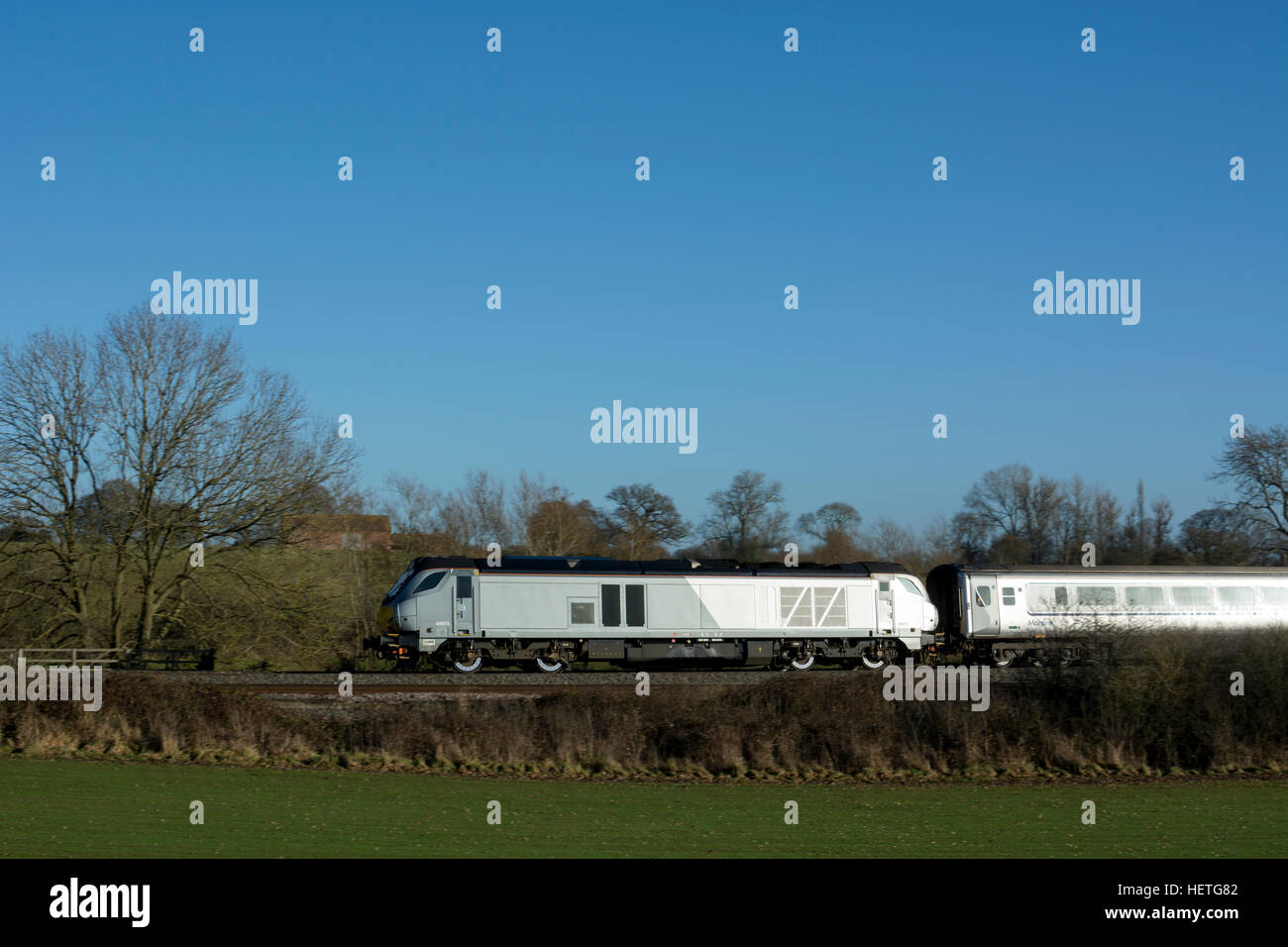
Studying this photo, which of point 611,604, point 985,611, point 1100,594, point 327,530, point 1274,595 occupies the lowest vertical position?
point 985,611

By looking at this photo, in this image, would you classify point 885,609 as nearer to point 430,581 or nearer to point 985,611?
point 985,611

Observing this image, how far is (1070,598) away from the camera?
32344 mm

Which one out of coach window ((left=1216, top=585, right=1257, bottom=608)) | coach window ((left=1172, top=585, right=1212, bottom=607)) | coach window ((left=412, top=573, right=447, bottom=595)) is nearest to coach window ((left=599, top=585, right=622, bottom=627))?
coach window ((left=412, top=573, right=447, bottom=595))

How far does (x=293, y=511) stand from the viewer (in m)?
37.5

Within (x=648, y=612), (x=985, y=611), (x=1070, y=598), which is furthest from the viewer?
(x=985, y=611)

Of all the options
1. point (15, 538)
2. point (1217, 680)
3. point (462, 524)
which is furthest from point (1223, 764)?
point (462, 524)

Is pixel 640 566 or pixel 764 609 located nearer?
pixel 640 566

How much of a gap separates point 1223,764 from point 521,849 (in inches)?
638

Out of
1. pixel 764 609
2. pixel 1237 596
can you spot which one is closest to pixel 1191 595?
pixel 1237 596

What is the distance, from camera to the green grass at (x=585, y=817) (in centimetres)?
1247

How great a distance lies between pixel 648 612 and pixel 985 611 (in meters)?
11.4

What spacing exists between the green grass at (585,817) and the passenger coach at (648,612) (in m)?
9.62

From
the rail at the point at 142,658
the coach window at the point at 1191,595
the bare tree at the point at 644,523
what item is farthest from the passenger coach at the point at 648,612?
the bare tree at the point at 644,523

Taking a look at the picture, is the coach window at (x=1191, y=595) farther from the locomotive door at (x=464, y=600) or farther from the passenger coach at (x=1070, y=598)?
the locomotive door at (x=464, y=600)
